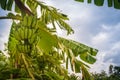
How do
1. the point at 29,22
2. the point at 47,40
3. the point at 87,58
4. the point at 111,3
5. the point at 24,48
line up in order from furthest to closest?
1. the point at 111,3
2. the point at 87,58
3. the point at 47,40
4. the point at 29,22
5. the point at 24,48

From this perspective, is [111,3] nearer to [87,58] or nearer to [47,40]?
[87,58]

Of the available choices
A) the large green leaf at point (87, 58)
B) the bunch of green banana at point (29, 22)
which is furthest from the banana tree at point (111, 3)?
the bunch of green banana at point (29, 22)

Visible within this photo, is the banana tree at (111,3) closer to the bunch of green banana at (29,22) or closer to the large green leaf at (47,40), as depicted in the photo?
the large green leaf at (47,40)

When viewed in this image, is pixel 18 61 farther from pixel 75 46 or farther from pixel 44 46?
pixel 75 46

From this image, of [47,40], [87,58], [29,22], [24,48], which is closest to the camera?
[24,48]

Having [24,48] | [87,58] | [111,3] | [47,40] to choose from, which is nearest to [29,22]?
[24,48]

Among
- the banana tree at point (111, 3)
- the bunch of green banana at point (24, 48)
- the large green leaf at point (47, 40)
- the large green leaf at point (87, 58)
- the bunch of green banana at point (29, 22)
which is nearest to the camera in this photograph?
the bunch of green banana at point (24, 48)

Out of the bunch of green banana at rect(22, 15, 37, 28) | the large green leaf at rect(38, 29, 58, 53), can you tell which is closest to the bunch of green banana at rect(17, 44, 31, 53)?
the bunch of green banana at rect(22, 15, 37, 28)

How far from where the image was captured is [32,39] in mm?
2408

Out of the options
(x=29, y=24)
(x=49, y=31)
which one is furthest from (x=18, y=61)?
(x=49, y=31)

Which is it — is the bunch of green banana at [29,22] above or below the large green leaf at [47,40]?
above

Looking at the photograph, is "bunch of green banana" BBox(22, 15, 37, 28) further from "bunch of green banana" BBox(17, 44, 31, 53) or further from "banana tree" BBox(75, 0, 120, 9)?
"banana tree" BBox(75, 0, 120, 9)

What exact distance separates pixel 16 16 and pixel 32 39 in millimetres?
2089

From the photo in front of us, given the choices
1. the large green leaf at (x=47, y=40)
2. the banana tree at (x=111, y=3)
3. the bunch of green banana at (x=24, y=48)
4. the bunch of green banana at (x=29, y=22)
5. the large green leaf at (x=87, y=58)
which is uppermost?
the bunch of green banana at (x=29, y=22)
